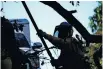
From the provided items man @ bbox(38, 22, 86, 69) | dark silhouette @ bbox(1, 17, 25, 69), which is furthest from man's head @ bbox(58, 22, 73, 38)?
dark silhouette @ bbox(1, 17, 25, 69)

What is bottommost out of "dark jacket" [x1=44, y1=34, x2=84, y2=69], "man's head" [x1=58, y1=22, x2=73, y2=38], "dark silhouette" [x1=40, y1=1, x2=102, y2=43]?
"dark jacket" [x1=44, y1=34, x2=84, y2=69]

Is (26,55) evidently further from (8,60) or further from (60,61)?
(8,60)

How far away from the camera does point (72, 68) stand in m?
3.00

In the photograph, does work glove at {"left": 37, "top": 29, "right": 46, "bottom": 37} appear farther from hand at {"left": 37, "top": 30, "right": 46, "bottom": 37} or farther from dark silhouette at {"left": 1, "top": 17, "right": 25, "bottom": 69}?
dark silhouette at {"left": 1, "top": 17, "right": 25, "bottom": 69}

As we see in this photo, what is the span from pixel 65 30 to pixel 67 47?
20cm

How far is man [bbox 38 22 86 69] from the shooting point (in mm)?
3015

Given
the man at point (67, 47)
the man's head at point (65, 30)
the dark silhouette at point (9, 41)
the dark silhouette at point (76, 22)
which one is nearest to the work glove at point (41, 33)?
the man at point (67, 47)

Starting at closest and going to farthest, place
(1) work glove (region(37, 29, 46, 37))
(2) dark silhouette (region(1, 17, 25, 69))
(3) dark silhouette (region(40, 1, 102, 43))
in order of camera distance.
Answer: (2) dark silhouette (region(1, 17, 25, 69)) → (3) dark silhouette (region(40, 1, 102, 43)) → (1) work glove (region(37, 29, 46, 37))

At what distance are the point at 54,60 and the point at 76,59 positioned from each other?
0.77 ft

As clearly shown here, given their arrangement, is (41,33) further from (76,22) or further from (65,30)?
(76,22)

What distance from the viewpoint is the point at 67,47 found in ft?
10.4

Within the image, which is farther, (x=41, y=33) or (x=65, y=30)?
(x=65, y=30)

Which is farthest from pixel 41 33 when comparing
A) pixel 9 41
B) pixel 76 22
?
pixel 9 41

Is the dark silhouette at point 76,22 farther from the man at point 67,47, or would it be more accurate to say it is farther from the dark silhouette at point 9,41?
the dark silhouette at point 9,41
